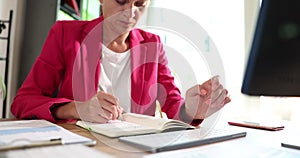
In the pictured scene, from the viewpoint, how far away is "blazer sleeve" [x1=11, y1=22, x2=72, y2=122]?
0.72 metres

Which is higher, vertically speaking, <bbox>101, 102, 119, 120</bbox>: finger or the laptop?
<bbox>101, 102, 119, 120</bbox>: finger

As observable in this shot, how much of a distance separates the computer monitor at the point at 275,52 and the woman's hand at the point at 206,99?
15 centimetres

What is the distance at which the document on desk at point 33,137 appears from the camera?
0.41m

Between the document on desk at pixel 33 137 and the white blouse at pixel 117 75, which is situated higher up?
the white blouse at pixel 117 75

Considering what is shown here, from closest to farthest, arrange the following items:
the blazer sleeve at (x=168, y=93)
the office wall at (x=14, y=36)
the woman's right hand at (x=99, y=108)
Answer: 1. the woman's right hand at (x=99, y=108)
2. the blazer sleeve at (x=168, y=93)
3. the office wall at (x=14, y=36)

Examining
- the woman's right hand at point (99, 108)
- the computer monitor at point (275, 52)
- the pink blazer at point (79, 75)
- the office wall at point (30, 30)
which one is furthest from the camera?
the office wall at point (30, 30)

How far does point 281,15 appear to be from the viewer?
0.52 meters

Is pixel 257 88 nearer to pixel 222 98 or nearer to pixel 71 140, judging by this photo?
pixel 222 98

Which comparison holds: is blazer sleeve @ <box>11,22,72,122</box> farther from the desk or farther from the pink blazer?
the desk

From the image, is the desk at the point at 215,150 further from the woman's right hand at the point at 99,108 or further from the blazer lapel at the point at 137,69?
the blazer lapel at the point at 137,69

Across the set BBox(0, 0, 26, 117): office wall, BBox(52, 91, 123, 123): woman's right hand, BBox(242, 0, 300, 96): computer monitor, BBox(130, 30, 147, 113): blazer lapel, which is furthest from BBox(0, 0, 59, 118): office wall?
BBox(242, 0, 300, 96): computer monitor

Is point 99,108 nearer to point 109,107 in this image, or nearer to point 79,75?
point 109,107

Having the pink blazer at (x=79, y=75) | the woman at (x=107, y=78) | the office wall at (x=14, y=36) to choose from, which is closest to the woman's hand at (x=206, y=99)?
the woman at (x=107, y=78)

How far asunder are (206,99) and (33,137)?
0.46 m
